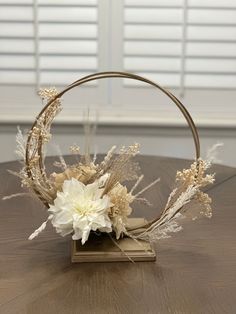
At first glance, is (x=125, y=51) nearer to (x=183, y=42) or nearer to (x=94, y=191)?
(x=183, y=42)

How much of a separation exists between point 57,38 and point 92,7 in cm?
17

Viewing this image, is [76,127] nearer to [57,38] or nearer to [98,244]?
[57,38]

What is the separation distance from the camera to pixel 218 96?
2164mm

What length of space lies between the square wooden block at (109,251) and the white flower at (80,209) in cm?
4

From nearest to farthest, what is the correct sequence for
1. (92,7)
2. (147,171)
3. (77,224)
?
1. (77,224)
2. (147,171)
3. (92,7)

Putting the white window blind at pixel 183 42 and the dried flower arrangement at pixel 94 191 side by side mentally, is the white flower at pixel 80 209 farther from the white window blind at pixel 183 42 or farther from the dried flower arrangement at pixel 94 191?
the white window blind at pixel 183 42

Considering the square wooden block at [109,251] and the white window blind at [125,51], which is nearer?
the square wooden block at [109,251]

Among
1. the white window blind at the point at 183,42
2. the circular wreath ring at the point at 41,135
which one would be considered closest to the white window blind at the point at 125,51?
the white window blind at the point at 183,42

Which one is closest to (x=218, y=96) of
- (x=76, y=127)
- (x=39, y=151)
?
(x=76, y=127)

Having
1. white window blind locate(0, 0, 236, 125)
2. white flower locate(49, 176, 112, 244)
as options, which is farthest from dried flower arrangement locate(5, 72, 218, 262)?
white window blind locate(0, 0, 236, 125)

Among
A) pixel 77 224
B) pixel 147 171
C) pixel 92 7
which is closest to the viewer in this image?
pixel 77 224

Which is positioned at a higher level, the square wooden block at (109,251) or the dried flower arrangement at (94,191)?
the dried flower arrangement at (94,191)

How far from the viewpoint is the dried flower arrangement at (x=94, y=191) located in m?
1.02

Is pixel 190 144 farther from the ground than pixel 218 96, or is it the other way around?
pixel 218 96
